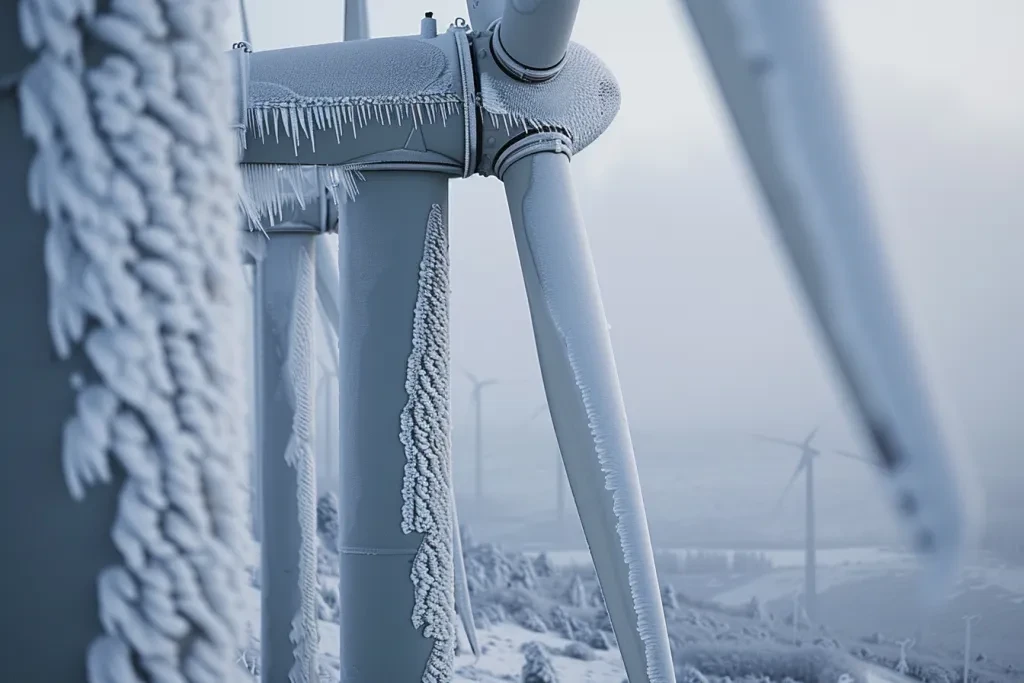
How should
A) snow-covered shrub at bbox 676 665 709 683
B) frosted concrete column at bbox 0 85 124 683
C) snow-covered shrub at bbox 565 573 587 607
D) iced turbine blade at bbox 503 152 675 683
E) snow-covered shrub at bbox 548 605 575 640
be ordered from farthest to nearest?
snow-covered shrub at bbox 565 573 587 607 < snow-covered shrub at bbox 548 605 575 640 < snow-covered shrub at bbox 676 665 709 683 < iced turbine blade at bbox 503 152 675 683 < frosted concrete column at bbox 0 85 124 683

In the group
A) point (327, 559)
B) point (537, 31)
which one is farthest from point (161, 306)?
point (327, 559)

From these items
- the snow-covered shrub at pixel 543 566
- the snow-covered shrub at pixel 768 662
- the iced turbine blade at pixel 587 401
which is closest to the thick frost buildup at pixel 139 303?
the iced turbine blade at pixel 587 401

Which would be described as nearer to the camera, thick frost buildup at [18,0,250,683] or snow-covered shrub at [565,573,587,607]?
thick frost buildup at [18,0,250,683]

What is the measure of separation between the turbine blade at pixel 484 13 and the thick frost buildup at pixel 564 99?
46 cm

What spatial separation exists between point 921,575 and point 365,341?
4244 mm

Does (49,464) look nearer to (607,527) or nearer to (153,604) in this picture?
(153,604)

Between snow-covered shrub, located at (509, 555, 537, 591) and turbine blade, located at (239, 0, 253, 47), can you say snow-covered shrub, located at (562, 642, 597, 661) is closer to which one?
snow-covered shrub, located at (509, 555, 537, 591)

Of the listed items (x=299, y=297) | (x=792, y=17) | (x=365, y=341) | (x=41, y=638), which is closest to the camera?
(x=41, y=638)

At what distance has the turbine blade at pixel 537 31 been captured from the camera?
4648 mm

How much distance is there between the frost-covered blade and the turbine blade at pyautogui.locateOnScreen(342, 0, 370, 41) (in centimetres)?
775

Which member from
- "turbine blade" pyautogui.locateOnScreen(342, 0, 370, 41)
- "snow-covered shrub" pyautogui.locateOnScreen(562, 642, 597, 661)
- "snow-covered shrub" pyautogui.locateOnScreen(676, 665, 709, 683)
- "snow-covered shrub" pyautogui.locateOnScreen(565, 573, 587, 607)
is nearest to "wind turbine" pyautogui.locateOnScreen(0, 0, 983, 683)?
"turbine blade" pyautogui.locateOnScreen(342, 0, 370, 41)

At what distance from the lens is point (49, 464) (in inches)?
39.3

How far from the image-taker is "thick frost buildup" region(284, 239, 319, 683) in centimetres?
845

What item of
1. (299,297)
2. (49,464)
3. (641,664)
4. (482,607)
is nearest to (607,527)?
(641,664)
